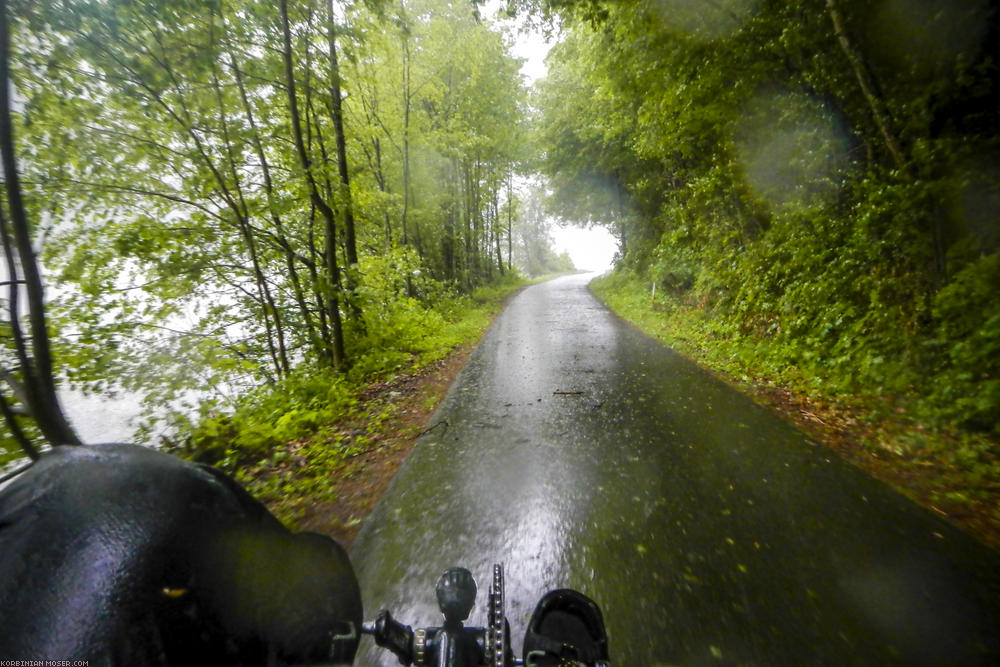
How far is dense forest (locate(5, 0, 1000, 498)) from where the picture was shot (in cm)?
428

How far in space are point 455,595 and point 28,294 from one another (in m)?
3.96

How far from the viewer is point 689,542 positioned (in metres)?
2.83

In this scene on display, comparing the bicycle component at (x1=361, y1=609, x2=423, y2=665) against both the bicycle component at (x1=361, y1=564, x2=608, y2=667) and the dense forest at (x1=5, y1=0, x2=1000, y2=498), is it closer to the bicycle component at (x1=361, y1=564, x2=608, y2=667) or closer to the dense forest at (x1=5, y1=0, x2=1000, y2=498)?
the bicycle component at (x1=361, y1=564, x2=608, y2=667)

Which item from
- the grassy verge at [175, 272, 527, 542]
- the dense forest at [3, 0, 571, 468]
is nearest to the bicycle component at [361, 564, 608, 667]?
the grassy verge at [175, 272, 527, 542]

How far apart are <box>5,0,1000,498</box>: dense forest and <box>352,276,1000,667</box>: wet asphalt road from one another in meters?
1.85

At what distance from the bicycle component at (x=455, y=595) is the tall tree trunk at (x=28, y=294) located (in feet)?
11.8

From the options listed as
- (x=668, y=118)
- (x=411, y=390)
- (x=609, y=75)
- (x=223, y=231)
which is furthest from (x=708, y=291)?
(x=223, y=231)

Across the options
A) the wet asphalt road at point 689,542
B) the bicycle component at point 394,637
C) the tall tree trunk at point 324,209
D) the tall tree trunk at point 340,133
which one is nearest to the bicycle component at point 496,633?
the bicycle component at point 394,637

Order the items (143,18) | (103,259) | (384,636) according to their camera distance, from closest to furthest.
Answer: (384,636)
(143,18)
(103,259)

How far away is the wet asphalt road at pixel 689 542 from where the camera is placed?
2131mm

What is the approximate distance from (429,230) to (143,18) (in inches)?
522

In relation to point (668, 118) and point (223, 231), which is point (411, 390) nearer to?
point (223, 231)

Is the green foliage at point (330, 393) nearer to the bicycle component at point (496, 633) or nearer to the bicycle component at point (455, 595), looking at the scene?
the bicycle component at point (455, 595)

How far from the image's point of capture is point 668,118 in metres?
8.07
